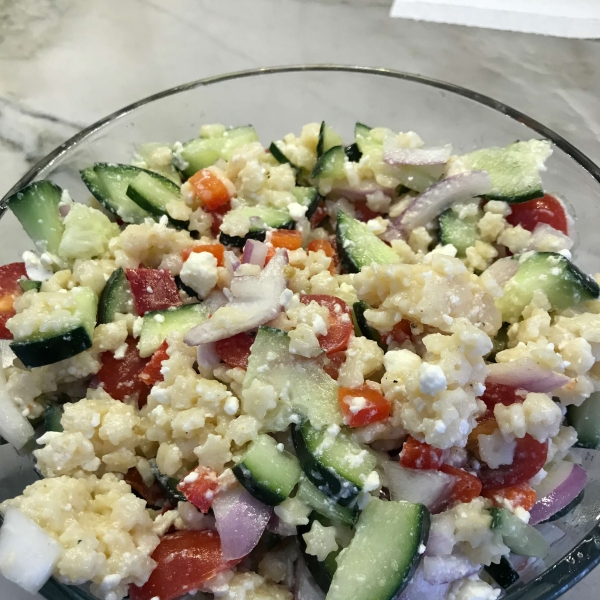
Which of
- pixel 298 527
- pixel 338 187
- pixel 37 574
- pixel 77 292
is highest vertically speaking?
pixel 338 187

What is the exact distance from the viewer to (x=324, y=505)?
1100mm

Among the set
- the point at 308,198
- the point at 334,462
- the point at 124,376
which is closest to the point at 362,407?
the point at 334,462

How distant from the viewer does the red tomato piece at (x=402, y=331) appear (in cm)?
123

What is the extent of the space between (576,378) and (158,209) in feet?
3.39

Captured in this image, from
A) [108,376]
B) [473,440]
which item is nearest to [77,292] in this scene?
[108,376]

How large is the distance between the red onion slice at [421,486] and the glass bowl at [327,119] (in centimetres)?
32

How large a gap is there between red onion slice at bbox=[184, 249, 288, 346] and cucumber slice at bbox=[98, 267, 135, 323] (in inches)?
9.8

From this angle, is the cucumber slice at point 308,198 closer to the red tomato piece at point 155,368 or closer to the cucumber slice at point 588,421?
the red tomato piece at point 155,368

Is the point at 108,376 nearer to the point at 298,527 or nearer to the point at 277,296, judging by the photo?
the point at 277,296

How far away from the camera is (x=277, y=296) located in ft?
4.15

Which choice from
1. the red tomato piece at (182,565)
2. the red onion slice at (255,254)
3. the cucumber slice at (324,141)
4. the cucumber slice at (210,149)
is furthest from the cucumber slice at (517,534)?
the cucumber slice at (210,149)

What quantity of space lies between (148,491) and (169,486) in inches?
3.5

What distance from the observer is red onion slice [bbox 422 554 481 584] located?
1094mm

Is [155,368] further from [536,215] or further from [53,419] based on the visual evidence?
[536,215]
